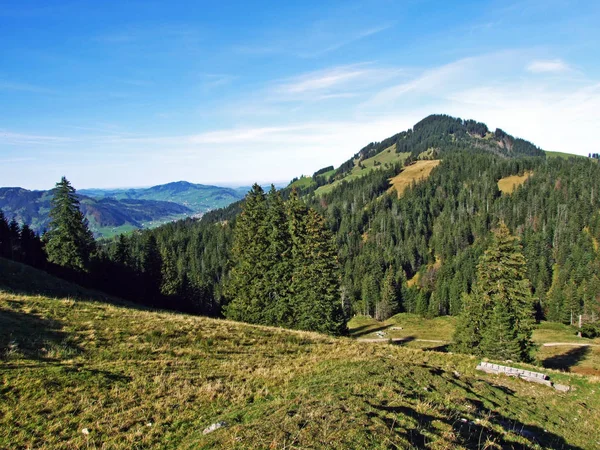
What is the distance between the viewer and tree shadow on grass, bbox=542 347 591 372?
4962 cm

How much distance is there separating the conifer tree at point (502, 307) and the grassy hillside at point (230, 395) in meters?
12.7

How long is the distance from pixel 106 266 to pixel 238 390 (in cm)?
5949

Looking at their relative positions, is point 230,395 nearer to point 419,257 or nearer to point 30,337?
point 30,337

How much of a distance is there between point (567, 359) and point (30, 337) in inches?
2717

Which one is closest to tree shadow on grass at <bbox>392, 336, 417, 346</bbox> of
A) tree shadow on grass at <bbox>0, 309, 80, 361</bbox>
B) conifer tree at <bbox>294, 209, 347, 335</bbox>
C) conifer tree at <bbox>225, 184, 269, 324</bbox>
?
conifer tree at <bbox>294, 209, 347, 335</bbox>

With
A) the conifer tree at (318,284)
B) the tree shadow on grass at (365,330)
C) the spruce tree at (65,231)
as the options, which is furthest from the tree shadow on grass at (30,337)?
the tree shadow on grass at (365,330)

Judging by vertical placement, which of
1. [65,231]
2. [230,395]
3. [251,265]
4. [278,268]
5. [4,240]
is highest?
[65,231]

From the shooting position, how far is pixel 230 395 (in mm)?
13008

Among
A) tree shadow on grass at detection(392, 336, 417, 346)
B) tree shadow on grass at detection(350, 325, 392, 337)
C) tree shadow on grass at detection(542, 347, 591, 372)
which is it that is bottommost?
tree shadow on grass at detection(350, 325, 392, 337)

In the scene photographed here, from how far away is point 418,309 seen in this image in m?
109

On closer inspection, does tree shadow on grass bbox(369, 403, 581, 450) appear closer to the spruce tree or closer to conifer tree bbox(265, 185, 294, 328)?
conifer tree bbox(265, 185, 294, 328)

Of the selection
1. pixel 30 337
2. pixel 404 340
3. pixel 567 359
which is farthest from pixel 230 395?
pixel 404 340

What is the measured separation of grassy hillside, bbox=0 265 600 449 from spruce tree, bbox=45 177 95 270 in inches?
1189

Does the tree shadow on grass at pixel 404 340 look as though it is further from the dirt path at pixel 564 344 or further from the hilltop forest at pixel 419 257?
the dirt path at pixel 564 344
